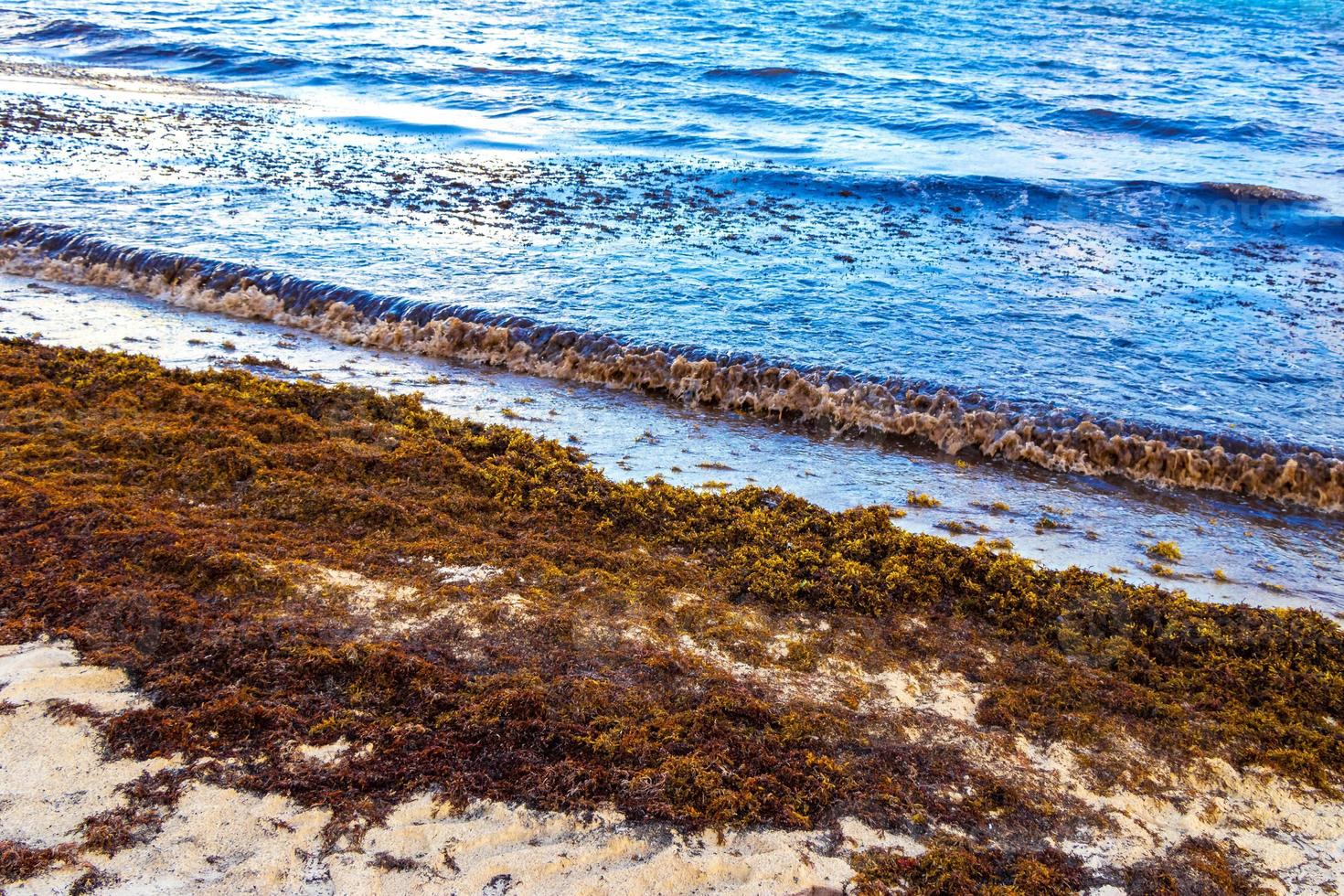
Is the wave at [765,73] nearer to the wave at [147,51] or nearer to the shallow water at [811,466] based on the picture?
the wave at [147,51]

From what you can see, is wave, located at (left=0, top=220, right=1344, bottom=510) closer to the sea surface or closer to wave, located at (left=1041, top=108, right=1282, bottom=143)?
the sea surface

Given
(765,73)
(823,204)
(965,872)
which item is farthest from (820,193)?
(965,872)

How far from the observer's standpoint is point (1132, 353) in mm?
7637

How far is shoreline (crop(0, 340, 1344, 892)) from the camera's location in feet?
9.85

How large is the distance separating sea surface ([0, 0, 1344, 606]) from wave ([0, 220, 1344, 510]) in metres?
0.04

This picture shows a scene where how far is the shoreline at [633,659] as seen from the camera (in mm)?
3002

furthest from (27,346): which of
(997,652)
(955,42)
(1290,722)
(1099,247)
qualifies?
(955,42)

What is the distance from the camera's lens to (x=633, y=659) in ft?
12.1

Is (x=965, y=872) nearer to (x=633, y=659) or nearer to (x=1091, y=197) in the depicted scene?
(x=633, y=659)

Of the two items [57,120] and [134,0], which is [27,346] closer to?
[57,120]

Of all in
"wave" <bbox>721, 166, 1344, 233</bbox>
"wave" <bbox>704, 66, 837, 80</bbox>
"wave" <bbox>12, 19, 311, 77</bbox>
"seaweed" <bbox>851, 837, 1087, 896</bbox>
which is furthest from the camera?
"wave" <bbox>704, 66, 837, 80</bbox>

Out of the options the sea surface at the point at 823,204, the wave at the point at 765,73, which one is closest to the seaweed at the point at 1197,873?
the sea surface at the point at 823,204

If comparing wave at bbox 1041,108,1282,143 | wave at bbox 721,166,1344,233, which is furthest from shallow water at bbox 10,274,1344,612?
wave at bbox 1041,108,1282,143

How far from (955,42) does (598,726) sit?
934 inches
